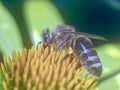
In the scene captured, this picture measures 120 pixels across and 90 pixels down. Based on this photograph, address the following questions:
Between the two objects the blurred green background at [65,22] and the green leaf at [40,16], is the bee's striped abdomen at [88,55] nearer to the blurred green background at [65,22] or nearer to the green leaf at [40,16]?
the blurred green background at [65,22]

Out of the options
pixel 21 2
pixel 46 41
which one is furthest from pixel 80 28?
pixel 46 41

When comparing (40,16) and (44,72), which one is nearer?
(44,72)

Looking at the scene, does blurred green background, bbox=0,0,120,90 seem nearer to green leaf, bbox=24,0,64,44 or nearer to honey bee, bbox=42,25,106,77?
green leaf, bbox=24,0,64,44

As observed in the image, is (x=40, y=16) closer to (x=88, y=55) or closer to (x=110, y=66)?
(x=110, y=66)

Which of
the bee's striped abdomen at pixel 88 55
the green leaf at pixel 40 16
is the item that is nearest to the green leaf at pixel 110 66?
the green leaf at pixel 40 16

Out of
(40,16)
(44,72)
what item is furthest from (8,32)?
(44,72)

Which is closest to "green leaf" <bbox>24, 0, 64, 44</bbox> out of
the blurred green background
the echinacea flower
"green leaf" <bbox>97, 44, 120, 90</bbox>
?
the blurred green background

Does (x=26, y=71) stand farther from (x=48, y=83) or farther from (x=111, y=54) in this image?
(x=111, y=54)
